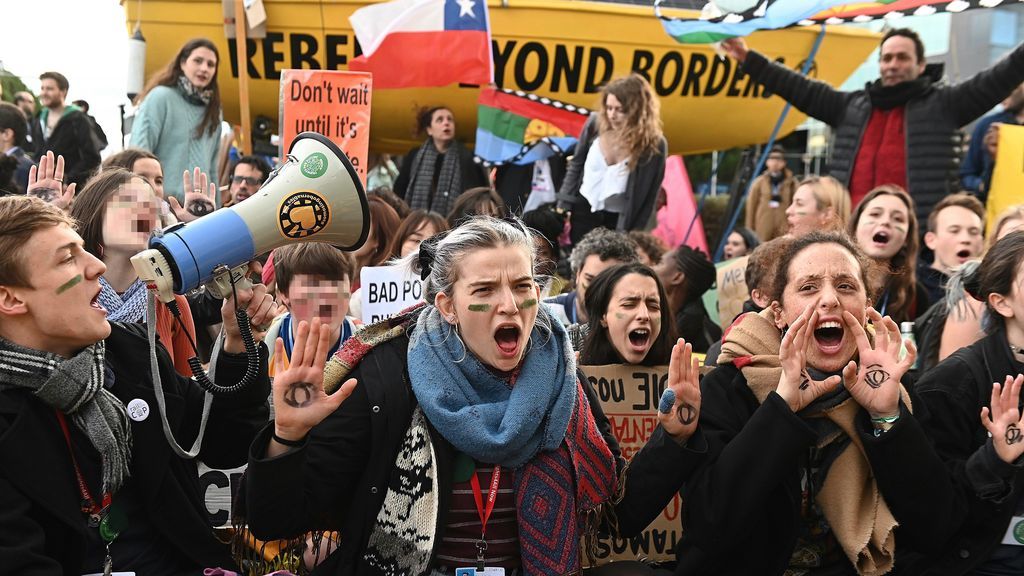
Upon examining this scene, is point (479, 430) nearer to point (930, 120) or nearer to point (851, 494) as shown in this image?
point (851, 494)

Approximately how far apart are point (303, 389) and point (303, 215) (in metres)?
0.52

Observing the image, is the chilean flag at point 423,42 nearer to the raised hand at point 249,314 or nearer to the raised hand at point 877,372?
the raised hand at point 249,314

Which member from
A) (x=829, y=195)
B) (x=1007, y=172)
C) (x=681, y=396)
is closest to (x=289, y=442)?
(x=681, y=396)

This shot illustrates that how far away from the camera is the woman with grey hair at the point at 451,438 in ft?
9.32

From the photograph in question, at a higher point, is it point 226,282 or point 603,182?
point 603,182

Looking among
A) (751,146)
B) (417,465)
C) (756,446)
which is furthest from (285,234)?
(751,146)

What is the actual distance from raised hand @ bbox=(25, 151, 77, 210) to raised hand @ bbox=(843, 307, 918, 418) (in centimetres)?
347

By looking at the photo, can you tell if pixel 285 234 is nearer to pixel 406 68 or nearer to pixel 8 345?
pixel 8 345

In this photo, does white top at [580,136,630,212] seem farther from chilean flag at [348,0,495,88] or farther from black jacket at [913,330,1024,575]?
black jacket at [913,330,1024,575]

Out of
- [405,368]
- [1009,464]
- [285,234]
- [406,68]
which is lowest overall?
[1009,464]

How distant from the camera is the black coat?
268cm

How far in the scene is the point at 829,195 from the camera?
6227 mm

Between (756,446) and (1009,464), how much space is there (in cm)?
79

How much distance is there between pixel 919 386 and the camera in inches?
142
